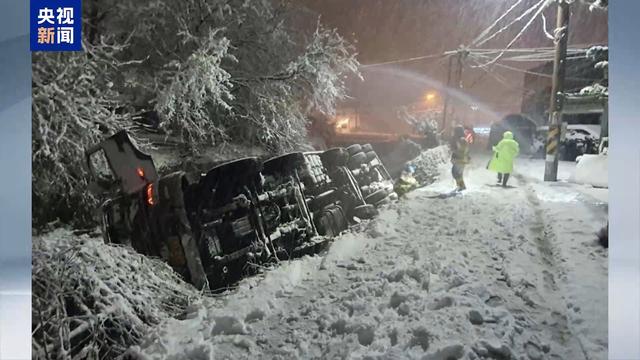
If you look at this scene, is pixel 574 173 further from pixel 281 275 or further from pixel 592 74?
pixel 281 275

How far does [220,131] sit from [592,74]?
1.96m

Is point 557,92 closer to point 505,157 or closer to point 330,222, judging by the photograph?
point 505,157

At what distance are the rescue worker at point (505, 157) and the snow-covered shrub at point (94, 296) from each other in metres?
1.70

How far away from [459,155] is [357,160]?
55 centimetres

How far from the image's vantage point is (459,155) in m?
2.07

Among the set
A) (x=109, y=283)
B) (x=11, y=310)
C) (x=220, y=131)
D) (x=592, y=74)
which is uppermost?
(x=592, y=74)

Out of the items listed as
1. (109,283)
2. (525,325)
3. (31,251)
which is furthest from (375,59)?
(31,251)

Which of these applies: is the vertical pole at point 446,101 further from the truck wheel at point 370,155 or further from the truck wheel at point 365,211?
the truck wheel at point 365,211

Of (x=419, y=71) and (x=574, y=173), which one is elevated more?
(x=419, y=71)

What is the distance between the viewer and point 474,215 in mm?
1989

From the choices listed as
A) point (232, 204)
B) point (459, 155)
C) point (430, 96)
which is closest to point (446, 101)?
point (430, 96)

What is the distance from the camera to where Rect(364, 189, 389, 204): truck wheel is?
2.17 m

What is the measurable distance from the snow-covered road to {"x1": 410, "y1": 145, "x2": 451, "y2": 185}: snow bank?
0.07 metres

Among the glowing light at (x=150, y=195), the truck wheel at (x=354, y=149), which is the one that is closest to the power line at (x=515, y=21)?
the truck wheel at (x=354, y=149)
